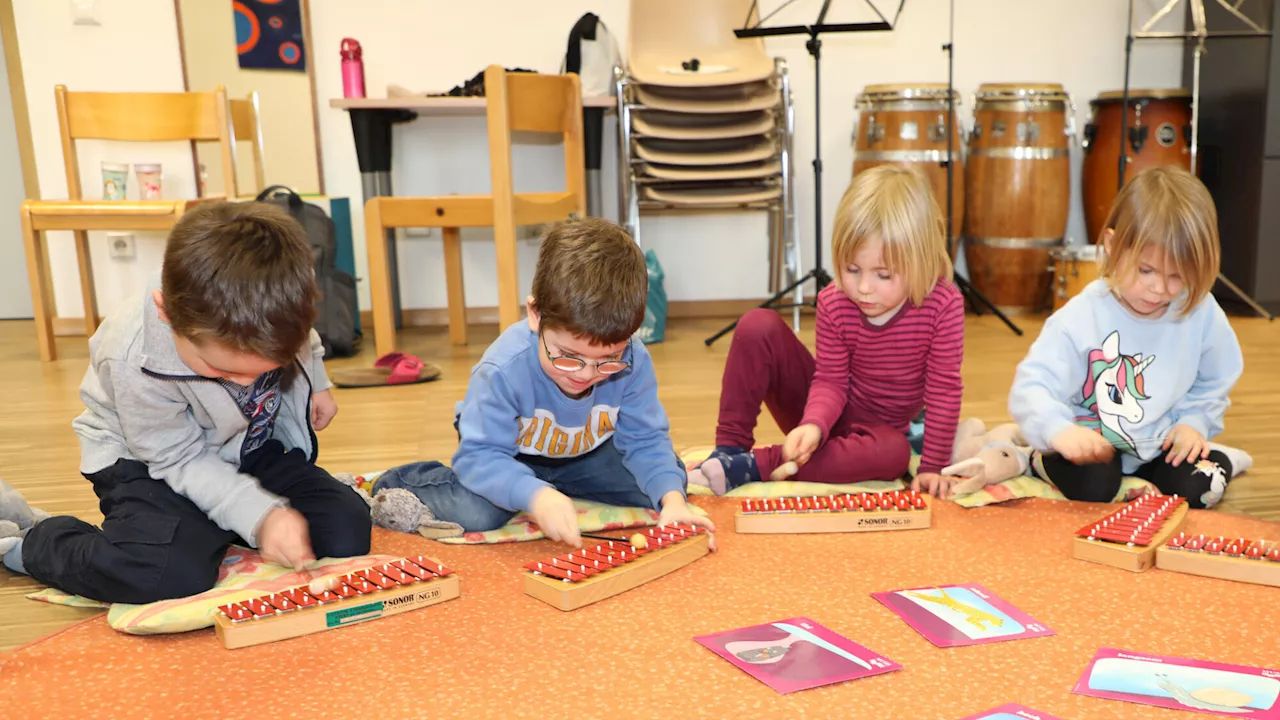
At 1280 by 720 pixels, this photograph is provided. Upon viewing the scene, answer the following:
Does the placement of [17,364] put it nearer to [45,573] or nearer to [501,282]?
[501,282]

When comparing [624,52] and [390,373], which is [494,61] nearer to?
[624,52]

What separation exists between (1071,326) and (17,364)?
9.93 ft

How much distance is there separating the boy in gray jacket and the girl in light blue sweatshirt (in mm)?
1103

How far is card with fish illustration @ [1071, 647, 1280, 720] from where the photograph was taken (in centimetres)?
99

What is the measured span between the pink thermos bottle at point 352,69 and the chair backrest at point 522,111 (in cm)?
74

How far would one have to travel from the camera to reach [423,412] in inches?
93.7

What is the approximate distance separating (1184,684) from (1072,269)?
2.63 meters

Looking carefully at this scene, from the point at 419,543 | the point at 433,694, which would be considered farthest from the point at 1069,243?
the point at 433,694

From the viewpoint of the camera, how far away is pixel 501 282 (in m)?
2.82

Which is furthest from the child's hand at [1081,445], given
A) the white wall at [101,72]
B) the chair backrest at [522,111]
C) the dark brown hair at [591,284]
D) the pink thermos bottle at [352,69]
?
the white wall at [101,72]

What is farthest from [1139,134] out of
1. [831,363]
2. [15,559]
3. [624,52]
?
[15,559]

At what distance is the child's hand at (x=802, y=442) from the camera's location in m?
1.61

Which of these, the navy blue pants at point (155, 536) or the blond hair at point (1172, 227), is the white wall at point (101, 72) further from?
the blond hair at point (1172, 227)

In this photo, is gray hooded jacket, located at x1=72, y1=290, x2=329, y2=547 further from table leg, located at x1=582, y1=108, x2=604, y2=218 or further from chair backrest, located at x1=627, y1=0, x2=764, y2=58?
chair backrest, located at x1=627, y1=0, x2=764, y2=58
